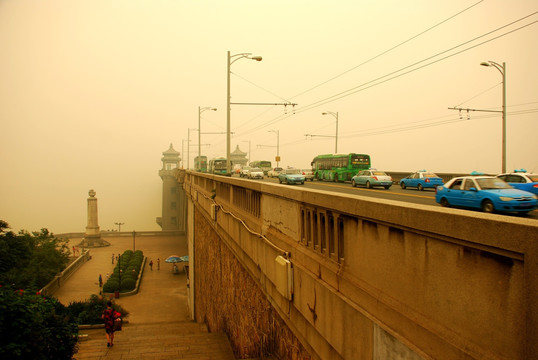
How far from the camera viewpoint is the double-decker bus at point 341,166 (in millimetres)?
33031

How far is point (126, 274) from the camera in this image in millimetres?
39375

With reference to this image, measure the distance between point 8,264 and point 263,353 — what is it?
1296 inches

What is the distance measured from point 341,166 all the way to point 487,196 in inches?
970

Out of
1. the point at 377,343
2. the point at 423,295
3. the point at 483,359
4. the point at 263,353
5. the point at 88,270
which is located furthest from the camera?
the point at 88,270

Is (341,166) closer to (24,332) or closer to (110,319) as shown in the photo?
(110,319)

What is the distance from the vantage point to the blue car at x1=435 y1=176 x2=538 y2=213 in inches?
361

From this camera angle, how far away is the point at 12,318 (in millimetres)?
9188

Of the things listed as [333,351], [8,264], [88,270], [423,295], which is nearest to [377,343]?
[423,295]

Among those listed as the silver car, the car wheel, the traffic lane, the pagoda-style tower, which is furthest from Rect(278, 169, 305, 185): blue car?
the pagoda-style tower

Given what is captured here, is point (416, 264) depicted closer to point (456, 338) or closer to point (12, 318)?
point (456, 338)

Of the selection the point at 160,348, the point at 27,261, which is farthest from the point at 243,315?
the point at 27,261

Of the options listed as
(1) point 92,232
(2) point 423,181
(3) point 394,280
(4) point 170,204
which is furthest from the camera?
(4) point 170,204

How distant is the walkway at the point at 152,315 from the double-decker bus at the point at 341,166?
16873 millimetres

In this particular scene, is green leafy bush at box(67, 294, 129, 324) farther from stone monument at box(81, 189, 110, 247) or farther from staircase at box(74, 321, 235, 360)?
stone monument at box(81, 189, 110, 247)
